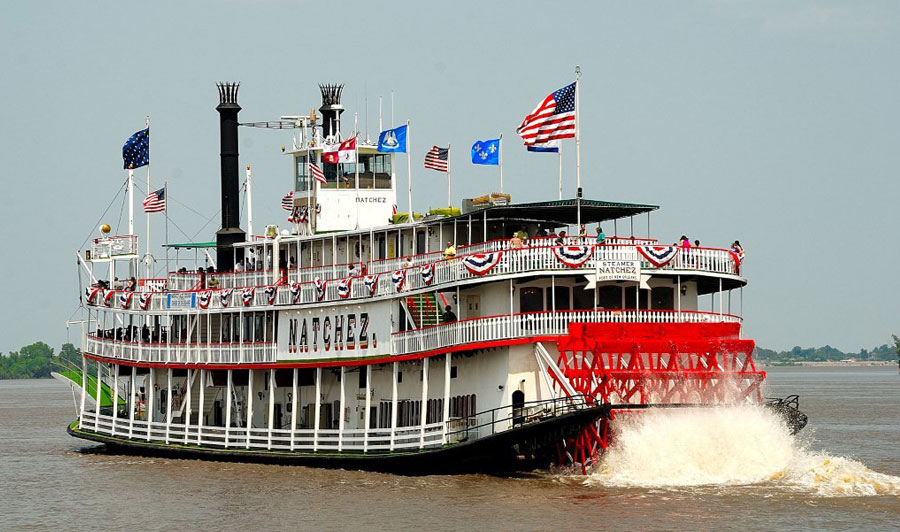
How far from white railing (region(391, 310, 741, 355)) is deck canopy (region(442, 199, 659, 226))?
9.72 ft

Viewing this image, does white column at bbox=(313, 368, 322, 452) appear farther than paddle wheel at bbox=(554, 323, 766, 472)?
Yes

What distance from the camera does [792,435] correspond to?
33.5 meters

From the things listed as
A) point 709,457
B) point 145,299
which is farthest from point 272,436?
point 709,457

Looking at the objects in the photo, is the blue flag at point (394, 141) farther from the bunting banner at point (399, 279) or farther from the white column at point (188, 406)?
the white column at point (188, 406)

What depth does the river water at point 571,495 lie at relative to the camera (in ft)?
92.5

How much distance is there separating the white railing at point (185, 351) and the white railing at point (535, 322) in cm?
788

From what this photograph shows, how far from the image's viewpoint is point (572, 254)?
32.7m

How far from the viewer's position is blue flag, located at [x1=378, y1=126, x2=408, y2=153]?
39750mm

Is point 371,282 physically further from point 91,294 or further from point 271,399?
point 91,294

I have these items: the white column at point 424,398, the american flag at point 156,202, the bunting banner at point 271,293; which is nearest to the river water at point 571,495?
the white column at point 424,398

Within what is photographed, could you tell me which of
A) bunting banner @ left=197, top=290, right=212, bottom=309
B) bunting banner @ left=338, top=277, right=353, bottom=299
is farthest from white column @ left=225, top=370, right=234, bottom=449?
bunting banner @ left=338, top=277, right=353, bottom=299

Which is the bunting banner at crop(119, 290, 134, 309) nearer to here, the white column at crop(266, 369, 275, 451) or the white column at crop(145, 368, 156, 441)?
the white column at crop(145, 368, 156, 441)

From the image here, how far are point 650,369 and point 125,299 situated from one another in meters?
19.5

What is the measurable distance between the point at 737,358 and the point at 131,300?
20362mm
